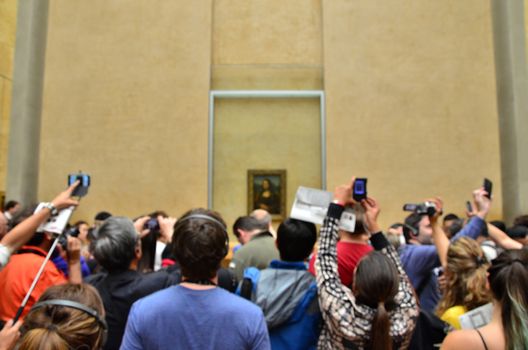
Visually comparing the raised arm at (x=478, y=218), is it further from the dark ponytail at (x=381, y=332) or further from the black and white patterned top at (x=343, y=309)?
the dark ponytail at (x=381, y=332)

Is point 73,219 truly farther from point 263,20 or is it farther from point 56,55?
point 263,20

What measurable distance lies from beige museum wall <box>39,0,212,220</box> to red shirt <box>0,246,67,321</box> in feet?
24.6

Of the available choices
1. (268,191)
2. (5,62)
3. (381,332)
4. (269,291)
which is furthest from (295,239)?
(5,62)

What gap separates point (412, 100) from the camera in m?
10.8

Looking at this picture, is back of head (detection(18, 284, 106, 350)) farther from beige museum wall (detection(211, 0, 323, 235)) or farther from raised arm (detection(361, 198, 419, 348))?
beige museum wall (detection(211, 0, 323, 235))

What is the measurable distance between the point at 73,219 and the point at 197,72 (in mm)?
4128

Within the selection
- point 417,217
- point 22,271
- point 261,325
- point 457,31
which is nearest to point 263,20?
point 457,31

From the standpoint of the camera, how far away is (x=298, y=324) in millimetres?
2738

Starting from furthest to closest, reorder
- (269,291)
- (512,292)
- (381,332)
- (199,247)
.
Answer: (269,291), (381,332), (199,247), (512,292)

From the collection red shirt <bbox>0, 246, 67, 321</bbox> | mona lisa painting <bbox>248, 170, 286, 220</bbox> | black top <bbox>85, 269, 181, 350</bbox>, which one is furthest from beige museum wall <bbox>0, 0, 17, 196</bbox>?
black top <bbox>85, 269, 181, 350</bbox>

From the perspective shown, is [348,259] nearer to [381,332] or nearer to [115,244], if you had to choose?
[381,332]

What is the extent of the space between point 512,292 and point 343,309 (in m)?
0.78

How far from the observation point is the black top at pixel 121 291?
2.77 metres

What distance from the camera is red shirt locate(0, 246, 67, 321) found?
119 inches
